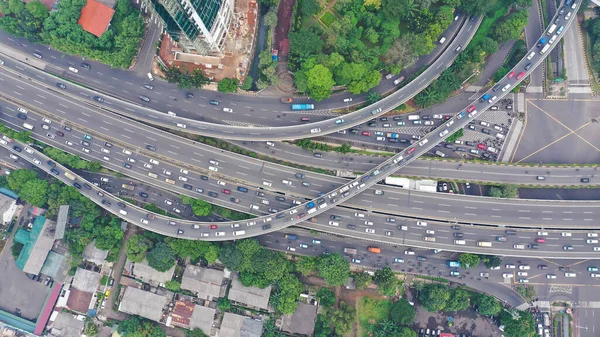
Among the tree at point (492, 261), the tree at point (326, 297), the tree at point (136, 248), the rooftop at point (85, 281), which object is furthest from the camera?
the tree at point (326, 297)

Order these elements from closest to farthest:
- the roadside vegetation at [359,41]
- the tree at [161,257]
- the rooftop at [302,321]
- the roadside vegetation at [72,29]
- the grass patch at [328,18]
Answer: the roadside vegetation at [359,41]
the tree at [161,257]
the roadside vegetation at [72,29]
the rooftop at [302,321]
the grass patch at [328,18]

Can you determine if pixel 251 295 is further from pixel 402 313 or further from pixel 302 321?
pixel 402 313

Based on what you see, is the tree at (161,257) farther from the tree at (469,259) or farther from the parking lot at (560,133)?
the parking lot at (560,133)

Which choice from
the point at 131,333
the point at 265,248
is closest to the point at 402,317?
the point at 265,248

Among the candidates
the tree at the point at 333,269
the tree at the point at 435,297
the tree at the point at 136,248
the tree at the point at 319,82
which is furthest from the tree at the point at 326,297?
the tree at the point at 319,82

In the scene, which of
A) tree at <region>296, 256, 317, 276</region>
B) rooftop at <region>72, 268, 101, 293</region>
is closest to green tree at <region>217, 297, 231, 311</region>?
tree at <region>296, 256, 317, 276</region>

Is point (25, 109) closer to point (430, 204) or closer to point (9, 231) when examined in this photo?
point (9, 231)

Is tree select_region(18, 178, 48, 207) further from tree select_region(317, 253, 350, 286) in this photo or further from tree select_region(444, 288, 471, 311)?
tree select_region(444, 288, 471, 311)

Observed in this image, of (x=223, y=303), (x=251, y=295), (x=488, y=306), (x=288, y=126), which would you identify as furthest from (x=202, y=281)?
(x=488, y=306)
